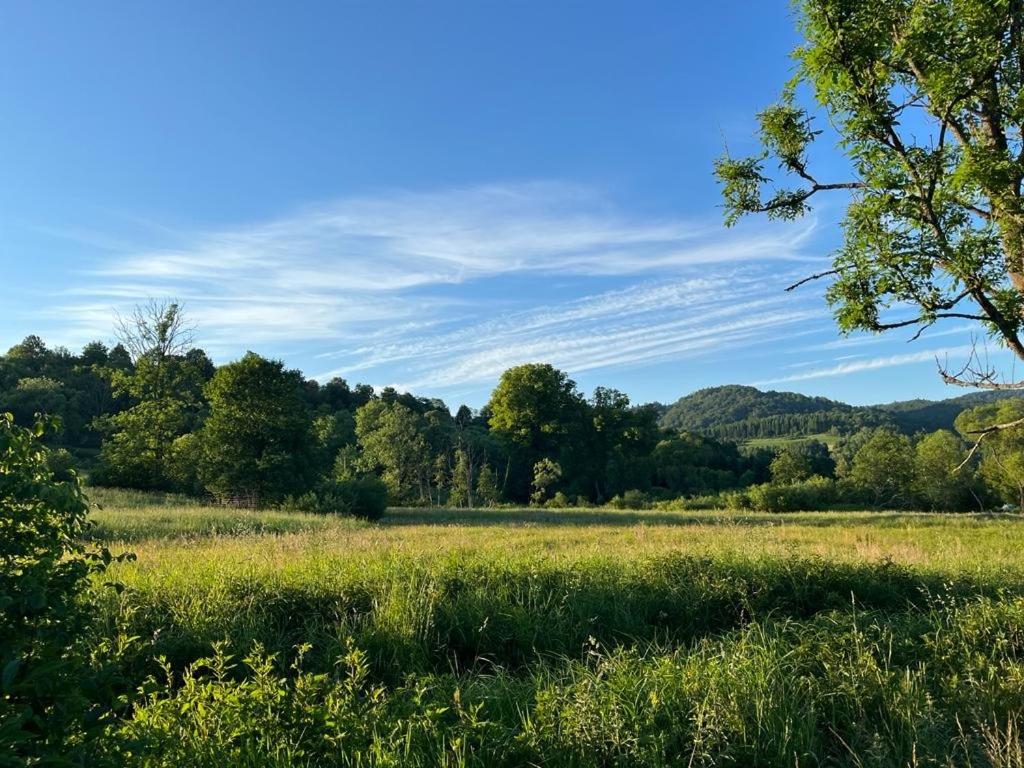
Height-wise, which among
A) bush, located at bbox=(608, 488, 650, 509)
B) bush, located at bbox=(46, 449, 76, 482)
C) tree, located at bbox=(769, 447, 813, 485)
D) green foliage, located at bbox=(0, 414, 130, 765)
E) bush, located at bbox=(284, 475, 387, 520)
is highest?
bush, located at bbox=(46, 449, 76, 482)

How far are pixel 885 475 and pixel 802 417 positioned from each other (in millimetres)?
115901

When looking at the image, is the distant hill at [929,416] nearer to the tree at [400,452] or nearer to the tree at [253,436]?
the tree at [400,452]

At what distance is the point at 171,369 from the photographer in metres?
39.6

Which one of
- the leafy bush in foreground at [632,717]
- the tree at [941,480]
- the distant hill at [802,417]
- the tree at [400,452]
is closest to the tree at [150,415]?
the tree at [400,452]

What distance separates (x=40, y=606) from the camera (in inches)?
92.0

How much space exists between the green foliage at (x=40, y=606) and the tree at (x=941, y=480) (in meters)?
57.2

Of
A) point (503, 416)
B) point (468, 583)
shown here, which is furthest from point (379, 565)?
point (503, 416)

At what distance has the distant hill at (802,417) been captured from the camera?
447 feet

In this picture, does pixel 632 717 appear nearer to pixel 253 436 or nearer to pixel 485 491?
pixel 253 436

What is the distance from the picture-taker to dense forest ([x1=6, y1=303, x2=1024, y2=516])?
103 ft

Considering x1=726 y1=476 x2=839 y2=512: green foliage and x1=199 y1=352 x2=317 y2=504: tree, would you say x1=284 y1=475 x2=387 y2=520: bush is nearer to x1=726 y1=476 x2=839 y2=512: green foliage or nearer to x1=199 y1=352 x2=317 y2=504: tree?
x1=199 y1=352 x2=317 y2=504: tree

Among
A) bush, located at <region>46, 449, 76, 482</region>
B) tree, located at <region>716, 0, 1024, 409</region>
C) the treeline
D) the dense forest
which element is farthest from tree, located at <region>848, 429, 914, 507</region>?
bush, located at <region>46, 449, 76, 482</region>

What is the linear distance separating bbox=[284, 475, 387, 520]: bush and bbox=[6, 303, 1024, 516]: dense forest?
0.10 meters

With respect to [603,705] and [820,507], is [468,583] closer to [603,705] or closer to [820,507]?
[603,705]
